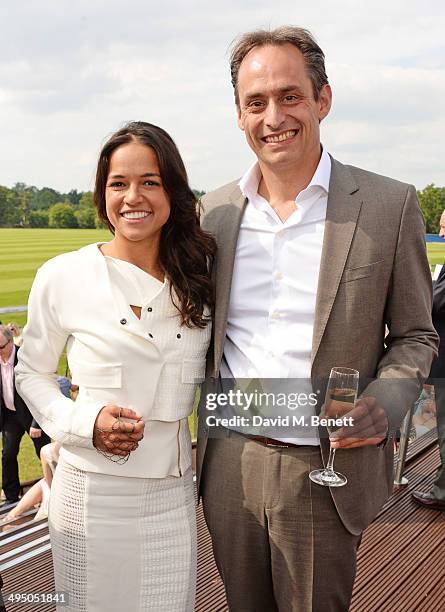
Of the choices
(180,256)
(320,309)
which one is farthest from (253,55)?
(320,309)

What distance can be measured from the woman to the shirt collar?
0.90 ft

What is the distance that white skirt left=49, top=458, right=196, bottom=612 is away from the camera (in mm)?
2045

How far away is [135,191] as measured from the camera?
2076mm

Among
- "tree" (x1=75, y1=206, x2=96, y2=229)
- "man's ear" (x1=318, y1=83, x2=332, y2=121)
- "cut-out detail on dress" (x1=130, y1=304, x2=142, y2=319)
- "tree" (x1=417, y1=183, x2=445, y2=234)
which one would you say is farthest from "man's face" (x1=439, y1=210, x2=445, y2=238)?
"tree" (x1=75, y1=206, x2=96, y2=229)

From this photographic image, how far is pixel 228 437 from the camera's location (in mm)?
2195

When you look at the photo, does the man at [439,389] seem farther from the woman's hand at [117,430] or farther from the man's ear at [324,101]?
the woman's hand at [117,430]

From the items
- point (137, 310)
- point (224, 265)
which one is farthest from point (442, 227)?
point (137, 310)

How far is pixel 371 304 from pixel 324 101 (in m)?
0.84

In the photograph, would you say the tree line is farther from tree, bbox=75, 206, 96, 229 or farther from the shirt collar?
the shirt collar

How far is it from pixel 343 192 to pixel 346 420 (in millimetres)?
812

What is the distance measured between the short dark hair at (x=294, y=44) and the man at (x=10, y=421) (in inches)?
237

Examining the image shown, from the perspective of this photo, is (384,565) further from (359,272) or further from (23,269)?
(23,269)

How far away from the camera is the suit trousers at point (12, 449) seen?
24.2 feet

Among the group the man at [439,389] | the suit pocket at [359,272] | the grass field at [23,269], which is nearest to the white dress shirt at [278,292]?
the suit pocket at [359,272]
